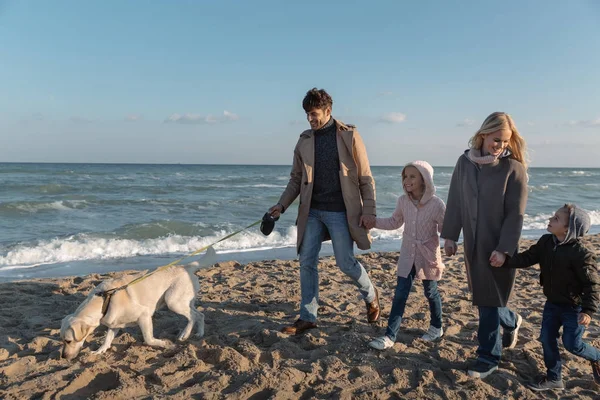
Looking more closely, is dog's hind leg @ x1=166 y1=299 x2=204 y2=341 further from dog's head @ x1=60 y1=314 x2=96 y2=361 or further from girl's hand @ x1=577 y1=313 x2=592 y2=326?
girl's hand @ x1=577 y1=313 x2=592 y2=326

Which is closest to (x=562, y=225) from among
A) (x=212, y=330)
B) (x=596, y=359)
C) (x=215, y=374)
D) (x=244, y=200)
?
(x=596, y=359)

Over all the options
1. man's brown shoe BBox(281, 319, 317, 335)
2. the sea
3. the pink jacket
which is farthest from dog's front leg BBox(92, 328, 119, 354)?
the sea

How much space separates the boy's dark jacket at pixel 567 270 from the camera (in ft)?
9.21

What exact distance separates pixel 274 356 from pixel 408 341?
1209 millimetres

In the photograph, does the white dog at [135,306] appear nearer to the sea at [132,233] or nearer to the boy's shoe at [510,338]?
the boy's shoe at [510,338]

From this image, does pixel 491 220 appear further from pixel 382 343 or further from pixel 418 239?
pixel 382 343

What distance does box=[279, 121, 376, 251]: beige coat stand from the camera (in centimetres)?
386

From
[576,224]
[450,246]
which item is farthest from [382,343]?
[576,224]

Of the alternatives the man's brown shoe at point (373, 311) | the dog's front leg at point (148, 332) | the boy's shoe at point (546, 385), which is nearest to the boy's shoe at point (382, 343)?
the man's brown shoe at point (373, 311)

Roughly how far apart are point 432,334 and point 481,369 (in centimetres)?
75

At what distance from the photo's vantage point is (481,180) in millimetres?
3025

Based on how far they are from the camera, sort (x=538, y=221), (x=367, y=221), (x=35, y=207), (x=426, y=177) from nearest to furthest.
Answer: (x=426, y=177) → (x=367, y=221) → (x=538, y=221) → (x=35, y=207)

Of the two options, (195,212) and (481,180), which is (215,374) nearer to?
(481,180)

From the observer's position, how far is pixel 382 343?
11.8ft
